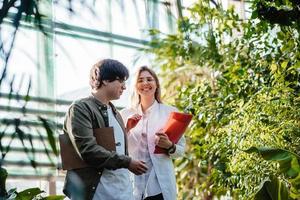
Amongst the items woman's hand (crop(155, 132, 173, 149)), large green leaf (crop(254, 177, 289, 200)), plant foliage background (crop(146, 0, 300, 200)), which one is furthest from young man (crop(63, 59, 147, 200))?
large green leaf (crop(254, 177, 289, 200))

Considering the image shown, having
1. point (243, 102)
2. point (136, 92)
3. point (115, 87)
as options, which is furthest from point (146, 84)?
point (243, 102)

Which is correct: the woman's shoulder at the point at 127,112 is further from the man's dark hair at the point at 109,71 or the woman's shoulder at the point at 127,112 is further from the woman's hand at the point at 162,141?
the man's dark hair at the point at 109,71

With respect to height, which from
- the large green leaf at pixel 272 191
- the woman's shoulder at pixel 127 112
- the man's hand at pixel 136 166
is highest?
the woman's shoulder at pixel 127 112

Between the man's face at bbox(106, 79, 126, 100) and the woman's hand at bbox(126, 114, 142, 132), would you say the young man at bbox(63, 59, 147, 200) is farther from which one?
the woman's hand at bbox(126, 114, 142, 132)

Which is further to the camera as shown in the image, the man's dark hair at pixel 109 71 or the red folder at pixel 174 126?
the red folder at pixel 174 126

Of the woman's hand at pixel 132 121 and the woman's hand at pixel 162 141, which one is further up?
the woman's hand at pixel 132 121

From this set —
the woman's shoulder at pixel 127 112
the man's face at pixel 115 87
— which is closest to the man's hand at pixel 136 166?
the man's face at pixel 115 87

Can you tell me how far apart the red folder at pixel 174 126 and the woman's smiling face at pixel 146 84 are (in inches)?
8.0

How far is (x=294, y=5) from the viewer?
327cm

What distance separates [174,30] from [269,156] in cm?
231

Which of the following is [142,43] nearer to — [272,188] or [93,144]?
[93,144]

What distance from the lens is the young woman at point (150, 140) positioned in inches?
108

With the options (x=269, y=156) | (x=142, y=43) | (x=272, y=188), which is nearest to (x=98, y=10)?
(x=142, y=43)

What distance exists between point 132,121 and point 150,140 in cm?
12
